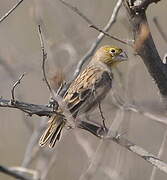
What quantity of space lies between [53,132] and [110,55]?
1480mm

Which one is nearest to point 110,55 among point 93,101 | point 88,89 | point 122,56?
Result: point 122,56

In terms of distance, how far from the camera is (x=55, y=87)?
4219mm

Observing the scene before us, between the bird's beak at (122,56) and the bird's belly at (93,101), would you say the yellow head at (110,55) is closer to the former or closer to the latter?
the bird's beak at (122,56)

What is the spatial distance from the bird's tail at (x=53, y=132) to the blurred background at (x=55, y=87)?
2.7 inches

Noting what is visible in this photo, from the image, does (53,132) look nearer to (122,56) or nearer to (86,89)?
(86,89)

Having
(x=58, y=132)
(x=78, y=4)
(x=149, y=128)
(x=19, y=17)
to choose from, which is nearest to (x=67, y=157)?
(x=58, y=132)

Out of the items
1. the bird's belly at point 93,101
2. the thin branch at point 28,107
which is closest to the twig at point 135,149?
the thin branch at point 28,107

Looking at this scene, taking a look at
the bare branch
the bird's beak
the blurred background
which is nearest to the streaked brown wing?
the blurred background

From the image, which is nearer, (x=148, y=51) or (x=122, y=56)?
(x=148, y=51)

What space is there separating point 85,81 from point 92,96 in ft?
1.25

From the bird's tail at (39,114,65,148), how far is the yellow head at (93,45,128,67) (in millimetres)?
1363

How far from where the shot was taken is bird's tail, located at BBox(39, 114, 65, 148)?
5367mm

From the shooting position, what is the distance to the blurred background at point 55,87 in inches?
182

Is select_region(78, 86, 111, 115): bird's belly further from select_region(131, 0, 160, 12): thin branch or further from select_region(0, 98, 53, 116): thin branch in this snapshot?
select_region(131, 0, 160, 12): thin branch
